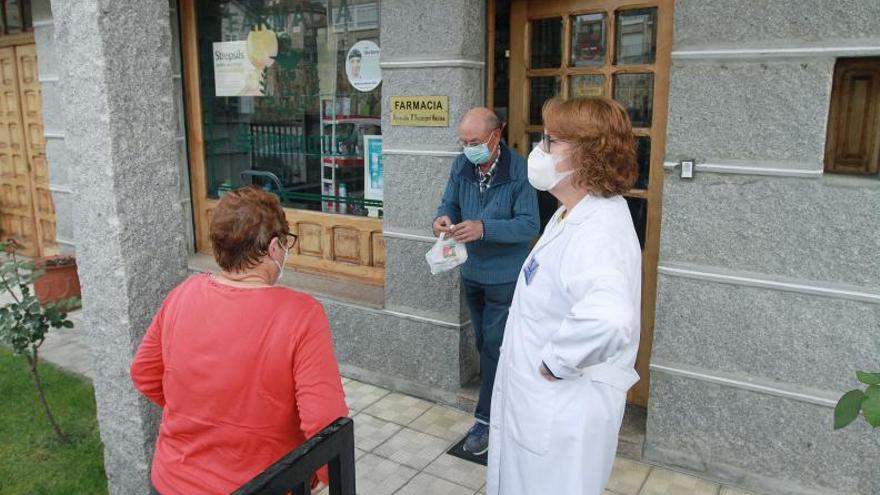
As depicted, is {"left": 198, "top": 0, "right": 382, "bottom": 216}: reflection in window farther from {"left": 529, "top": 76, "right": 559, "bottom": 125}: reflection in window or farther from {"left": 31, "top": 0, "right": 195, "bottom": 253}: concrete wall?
{"left": 529, "top": 76, "right": 559, "bottom": 125}: reflection in window

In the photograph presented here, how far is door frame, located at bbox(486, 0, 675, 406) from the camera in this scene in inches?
145

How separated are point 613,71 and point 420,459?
8.20ft

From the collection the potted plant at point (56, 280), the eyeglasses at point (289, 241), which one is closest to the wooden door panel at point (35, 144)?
the potted plant at point (56, 280)

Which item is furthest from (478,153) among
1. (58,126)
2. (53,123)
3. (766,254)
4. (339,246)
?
(53,123)

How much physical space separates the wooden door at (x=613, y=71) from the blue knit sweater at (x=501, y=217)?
70cm

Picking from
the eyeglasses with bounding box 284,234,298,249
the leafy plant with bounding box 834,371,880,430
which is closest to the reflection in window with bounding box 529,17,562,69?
the eyeglasses with bounding box 284,234,298,249

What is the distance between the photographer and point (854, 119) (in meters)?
3.14

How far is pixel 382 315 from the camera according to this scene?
4715 mm

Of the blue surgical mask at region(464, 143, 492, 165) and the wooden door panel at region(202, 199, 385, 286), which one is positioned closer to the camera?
the blue surgical mask at region(464, 143, 492, 165)

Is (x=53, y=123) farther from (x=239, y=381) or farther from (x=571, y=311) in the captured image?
(x=571, y=311)

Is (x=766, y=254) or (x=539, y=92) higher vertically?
(x=539, y=92)

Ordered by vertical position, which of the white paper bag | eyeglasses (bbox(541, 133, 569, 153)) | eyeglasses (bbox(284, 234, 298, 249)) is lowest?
the white paper bag

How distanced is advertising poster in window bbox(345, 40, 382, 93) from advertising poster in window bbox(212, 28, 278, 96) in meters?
0.89

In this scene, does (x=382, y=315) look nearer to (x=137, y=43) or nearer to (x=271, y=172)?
(x=271, y=172)
